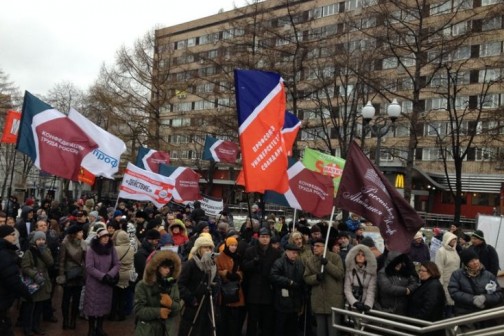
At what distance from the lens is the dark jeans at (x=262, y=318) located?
762 centimetres

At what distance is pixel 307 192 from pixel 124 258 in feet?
13.7

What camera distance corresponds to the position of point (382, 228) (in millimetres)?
6906

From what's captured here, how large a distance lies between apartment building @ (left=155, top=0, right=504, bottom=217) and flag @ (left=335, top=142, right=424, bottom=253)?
289 inches

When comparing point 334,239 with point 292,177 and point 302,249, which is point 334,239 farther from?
point 292,177

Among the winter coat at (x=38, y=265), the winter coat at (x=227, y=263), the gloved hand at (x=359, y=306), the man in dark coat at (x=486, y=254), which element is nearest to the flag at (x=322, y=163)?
the man in dark coat at (x=486, y=254)

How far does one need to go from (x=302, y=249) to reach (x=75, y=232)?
3653 mm

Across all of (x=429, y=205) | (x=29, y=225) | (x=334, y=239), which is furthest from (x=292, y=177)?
(x=429, y=205)

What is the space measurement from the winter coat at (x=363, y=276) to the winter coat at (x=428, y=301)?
0.59 m

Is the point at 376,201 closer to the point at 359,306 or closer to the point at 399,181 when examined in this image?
the point at 359,306

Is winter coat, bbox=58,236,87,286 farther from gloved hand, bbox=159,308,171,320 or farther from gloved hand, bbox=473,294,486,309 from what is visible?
gloved hand, bbox=473,294,486,309

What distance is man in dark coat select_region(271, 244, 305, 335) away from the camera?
7.24 meters

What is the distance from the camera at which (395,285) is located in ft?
21.7

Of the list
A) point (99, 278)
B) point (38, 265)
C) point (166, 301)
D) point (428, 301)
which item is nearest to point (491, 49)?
point (428, 301)

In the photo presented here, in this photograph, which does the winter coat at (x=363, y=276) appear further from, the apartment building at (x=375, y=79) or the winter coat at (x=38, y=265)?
the apartment building at (x=375, y=79)
